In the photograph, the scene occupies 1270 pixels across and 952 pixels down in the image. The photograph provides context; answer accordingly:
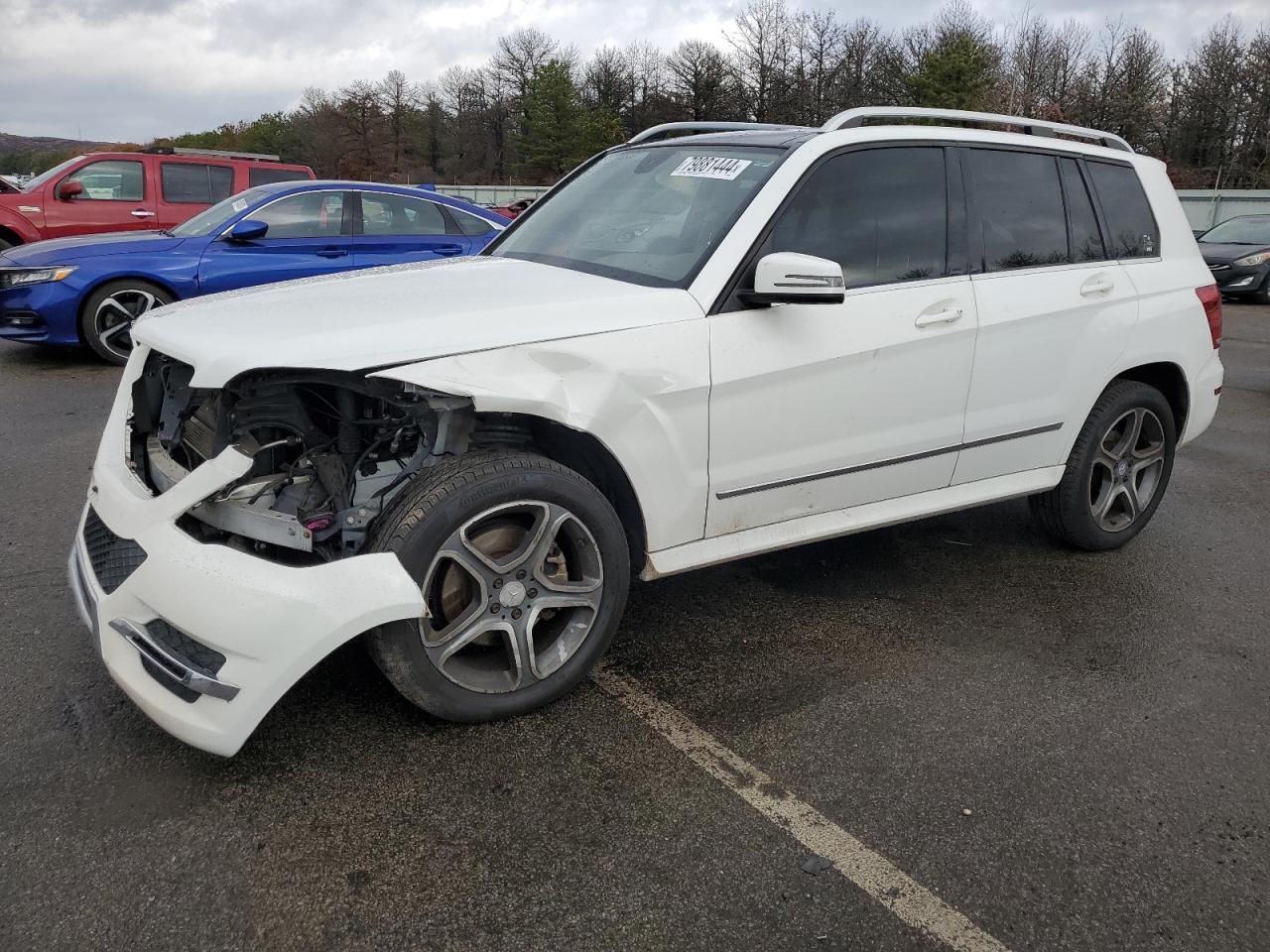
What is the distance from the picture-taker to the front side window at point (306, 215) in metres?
8.24

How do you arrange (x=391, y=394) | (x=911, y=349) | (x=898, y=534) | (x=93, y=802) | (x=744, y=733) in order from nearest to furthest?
(x=93, y=802), (x=391, y=394), (x=744, y=733), (x=911, y=349), (x=898, y=534)

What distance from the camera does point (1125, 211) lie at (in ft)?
14.2

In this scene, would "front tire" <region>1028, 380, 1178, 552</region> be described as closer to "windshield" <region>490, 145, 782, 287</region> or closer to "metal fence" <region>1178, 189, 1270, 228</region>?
"windshield" <region>490, 145, 782, 287</region>

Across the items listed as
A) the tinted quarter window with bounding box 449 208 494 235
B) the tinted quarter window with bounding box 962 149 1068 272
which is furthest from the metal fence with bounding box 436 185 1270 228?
the tinted quarter window with bounding box 962 149 1068 272

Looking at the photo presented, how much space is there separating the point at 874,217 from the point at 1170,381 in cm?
198

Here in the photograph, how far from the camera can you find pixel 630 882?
228 cm

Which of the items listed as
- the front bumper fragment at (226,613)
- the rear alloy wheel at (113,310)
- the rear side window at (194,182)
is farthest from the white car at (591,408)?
the rear side window at (194,182)

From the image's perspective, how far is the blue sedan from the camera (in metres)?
7.93

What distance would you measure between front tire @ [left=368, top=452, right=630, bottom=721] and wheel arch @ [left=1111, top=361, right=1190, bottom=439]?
8.89ft

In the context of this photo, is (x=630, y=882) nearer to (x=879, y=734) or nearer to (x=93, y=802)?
(x=879, y=734)

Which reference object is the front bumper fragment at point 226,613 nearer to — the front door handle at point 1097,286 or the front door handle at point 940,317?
the front door handle at point 940,317

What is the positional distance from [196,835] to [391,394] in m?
1.22

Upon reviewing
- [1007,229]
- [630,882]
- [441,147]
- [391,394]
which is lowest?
[630,882]

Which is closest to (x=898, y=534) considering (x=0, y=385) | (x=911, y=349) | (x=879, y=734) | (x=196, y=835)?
(x=911, y=349)
